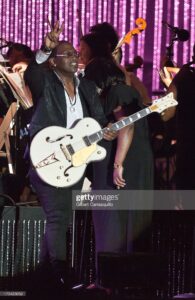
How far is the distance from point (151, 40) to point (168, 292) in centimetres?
417

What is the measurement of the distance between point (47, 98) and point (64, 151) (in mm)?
388

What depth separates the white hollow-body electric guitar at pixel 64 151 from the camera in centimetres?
636

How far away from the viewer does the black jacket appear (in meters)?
6.37

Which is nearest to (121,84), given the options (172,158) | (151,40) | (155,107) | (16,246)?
(155,107)

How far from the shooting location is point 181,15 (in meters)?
10.3

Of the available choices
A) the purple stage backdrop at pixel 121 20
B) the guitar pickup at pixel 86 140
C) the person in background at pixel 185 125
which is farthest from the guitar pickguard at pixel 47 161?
→ the purple stage backdrop at pixel 121 20

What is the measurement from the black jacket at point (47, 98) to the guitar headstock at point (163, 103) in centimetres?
43

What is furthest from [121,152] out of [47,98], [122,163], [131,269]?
[131,269]

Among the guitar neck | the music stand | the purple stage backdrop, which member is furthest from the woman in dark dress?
the purple stage backdrop

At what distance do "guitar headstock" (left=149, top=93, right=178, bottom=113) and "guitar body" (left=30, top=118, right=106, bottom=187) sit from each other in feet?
1.60

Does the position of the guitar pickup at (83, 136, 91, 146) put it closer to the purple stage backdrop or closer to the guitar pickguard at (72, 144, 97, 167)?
the guitar pickguard at (72, 144, 97, 167)

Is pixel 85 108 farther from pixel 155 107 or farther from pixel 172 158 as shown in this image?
pixel 172 158

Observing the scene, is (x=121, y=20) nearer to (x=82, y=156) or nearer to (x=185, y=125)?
(x=185, y=125)

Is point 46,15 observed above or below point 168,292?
above
